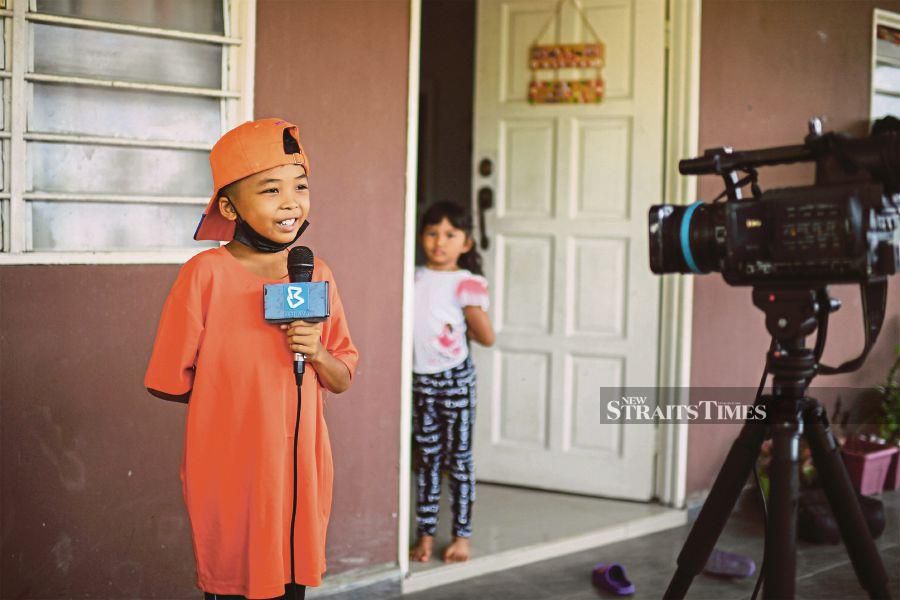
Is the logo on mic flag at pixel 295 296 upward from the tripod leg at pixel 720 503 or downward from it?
upward

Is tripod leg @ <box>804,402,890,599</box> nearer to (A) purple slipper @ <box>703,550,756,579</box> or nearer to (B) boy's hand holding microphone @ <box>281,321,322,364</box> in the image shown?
(B) boy's hand holding microphone @ <box>281,321,322,364</box>

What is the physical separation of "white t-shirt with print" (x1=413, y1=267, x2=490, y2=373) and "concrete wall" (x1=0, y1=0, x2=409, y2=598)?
265mm

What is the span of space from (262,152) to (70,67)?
96cm

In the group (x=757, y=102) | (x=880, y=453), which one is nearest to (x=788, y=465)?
(x=757, y=102)

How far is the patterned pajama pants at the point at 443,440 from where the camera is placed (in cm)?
337

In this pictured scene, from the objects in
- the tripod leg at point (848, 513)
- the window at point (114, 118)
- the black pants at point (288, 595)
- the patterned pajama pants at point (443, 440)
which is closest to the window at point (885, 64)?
the patterned pajama pants at point (443, 440)

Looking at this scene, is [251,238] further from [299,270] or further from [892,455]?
[892,455]

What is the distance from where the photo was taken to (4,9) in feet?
8.05

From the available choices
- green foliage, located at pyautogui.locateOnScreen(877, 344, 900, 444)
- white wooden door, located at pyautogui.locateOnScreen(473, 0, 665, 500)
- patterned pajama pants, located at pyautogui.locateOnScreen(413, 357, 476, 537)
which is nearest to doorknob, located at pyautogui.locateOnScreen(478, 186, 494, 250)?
white wooden door, located at pyautogui.locateOnScreen(473, 0, 665, 500)

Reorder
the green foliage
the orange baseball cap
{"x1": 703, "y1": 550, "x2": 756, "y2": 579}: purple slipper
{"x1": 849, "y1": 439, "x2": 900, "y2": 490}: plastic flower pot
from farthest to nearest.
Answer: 1. the green foliage
2. {"x1": 849, "y1": 439, "x2": 900, "y2": 490}: plastic flower pot
3. {"x1": 703, "y1": 550, "x2": 756, "y2": 579}: purple slipper
4. the orange baseball cap

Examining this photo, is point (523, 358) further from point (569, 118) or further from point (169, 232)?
point (169, 232)

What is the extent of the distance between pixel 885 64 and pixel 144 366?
3912 mm

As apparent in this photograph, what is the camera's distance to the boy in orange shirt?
1886mm

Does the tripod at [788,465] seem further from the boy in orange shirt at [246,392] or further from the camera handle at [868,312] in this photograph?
the boy in orange shirt at [246,392]
